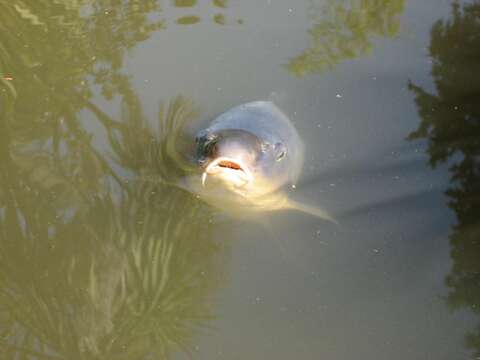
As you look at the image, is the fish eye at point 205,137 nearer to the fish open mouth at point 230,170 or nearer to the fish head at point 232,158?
the fish head at point 232,158

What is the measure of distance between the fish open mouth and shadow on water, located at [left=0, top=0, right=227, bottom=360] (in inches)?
9.8

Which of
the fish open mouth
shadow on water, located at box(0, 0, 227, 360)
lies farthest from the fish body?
shadow on water, located at box(0, 0, 227, 360)

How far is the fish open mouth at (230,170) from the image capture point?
2844 mm

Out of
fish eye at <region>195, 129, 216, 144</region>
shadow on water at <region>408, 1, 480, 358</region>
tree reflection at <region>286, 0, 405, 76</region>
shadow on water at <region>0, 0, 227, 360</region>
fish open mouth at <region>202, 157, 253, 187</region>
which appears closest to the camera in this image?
shadow on water at <region>0, 0, 227, 360</region>

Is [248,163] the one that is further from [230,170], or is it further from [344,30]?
[344,30]

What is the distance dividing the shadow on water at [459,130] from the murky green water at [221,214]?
0.01 metres

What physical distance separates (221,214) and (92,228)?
2.37ft

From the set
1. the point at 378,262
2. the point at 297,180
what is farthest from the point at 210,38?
the point at 378,262

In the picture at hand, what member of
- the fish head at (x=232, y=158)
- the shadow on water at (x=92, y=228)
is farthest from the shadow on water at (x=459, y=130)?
the shadow on water at (x=92, y=228)

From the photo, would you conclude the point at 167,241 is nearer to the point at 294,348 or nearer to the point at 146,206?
the point at 146,206

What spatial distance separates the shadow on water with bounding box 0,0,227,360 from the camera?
2.54 metres

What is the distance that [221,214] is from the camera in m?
3.04

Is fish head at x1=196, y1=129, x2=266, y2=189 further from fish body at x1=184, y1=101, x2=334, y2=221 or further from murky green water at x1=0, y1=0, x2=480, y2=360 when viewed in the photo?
murky green water at x1=0, y1=0, x2=480, y2=360

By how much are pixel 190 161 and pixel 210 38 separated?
157 cm
